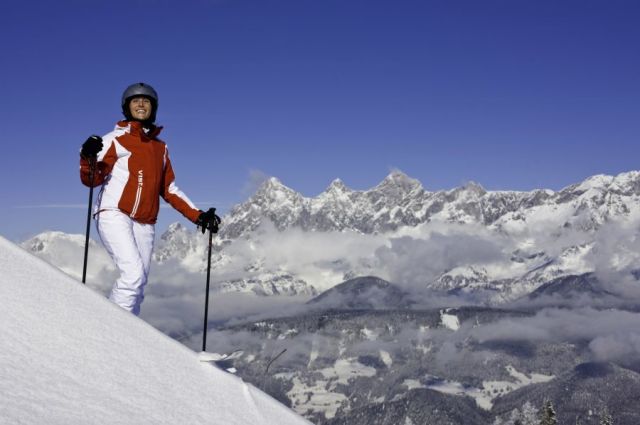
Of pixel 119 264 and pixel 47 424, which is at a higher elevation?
pixel 119 264

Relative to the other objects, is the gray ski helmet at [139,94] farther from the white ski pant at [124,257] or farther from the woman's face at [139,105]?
the white ski pant at [124,257]

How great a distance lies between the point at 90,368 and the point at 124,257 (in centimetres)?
382

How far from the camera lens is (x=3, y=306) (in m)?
3.62

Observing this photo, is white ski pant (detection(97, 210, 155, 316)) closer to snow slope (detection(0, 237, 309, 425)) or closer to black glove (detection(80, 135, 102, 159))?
black glove (detection(80, 135, 102, 159))

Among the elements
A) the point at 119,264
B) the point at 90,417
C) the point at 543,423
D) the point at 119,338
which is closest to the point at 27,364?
the point at 90,417

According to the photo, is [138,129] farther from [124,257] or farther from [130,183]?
[124,257]

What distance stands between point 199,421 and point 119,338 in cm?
74

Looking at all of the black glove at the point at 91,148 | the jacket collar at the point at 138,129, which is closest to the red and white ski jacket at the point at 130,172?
the jacket collar at the point at 138,129

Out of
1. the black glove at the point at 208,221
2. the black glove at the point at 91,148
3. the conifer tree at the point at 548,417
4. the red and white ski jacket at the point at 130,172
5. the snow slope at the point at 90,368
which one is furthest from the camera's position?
the conifer tree at the point at 548,417

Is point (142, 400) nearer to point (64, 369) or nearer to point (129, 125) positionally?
point (64, 369)

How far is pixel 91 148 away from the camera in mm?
7148

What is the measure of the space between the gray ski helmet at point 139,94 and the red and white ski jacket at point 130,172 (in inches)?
6.7

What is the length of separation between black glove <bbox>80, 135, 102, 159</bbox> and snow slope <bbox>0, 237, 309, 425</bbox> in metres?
2.87

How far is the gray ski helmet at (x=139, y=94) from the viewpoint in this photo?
7863mm
